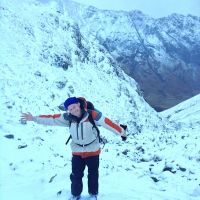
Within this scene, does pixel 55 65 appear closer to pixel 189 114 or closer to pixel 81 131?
pixel 81 131

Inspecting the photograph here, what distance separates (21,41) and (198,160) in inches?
772

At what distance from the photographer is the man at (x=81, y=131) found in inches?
293

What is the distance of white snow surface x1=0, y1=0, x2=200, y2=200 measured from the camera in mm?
10445

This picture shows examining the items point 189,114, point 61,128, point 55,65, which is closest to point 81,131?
point 61,128

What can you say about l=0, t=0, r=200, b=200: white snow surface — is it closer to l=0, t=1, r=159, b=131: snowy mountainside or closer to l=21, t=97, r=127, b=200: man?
l=0, t=1, r=159, b=131: snowy mountainside

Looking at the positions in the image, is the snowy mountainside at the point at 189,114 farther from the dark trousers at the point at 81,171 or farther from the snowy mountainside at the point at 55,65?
the dark trousers at the point at 81,171

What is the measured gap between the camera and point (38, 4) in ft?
131

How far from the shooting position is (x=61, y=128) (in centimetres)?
1831

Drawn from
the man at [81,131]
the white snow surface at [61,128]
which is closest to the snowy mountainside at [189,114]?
the white snow surface at [61,128]

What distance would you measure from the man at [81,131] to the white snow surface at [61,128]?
914 millimetres

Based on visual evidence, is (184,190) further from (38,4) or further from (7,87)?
(38,4)

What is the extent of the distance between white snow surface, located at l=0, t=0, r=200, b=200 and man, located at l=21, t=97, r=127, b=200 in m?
0.91

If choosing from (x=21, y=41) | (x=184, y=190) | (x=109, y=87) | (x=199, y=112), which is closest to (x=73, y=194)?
(x=184, y=190)

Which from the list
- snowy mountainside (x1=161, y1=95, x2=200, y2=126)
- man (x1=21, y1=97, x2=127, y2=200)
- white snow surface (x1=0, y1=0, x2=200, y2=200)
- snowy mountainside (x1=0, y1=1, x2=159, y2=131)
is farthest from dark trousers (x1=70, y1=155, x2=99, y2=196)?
snowy mountainside (x1=161, y1=95, x2=200, y2=126)
